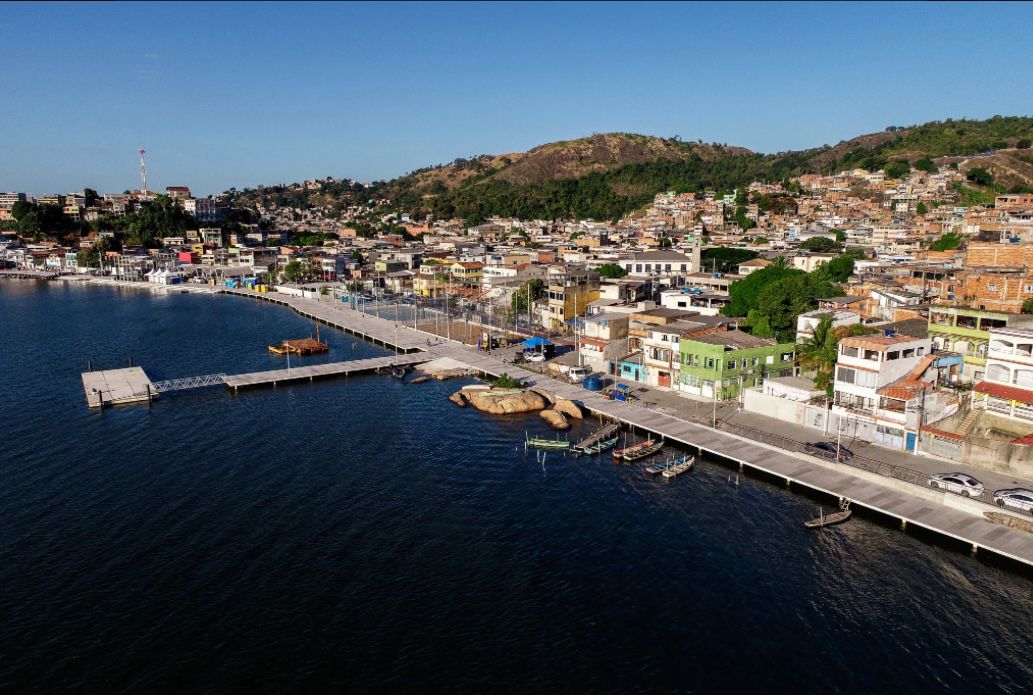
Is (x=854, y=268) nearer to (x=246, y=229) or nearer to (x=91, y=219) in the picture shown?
(x=246, y=229)

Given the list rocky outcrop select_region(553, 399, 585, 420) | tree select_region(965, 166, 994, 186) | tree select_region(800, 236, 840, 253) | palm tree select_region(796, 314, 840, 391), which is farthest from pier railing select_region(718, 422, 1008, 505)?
tree select_region(965, 166, 994, 186)

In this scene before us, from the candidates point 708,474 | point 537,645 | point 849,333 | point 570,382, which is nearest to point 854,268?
point 849,333

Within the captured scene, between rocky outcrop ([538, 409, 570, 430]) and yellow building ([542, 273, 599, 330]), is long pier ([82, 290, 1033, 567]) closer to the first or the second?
rocky outcrop ([538, 409, 570, 430])

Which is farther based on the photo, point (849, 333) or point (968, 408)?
point (849, 333)

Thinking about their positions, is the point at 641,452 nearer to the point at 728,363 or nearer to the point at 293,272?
the point at 728,363

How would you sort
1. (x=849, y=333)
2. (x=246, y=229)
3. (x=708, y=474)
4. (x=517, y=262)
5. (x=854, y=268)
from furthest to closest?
(x=246, y=229)
(x=517, y=262)
(x=854, y=268)
(x=849, y=333)
(x=708, y=474)

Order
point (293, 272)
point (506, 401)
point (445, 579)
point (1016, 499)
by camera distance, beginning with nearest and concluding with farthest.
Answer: point (445, 579), point (1016, 499), point (506, 401), point (293, 272)

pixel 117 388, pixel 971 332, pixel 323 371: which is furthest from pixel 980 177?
pixel 117 388
